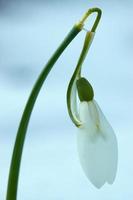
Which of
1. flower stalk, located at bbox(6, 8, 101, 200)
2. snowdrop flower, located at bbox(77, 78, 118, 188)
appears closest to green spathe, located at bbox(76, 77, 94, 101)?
snowdrop flower, located at bbox(77, 78, 118, 188)

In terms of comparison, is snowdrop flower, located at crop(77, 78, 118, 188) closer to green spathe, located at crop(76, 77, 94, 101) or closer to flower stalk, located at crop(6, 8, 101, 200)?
green spathe, located at crop(76, 77, 94, 101)

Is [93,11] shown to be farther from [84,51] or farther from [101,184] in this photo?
[101,184]

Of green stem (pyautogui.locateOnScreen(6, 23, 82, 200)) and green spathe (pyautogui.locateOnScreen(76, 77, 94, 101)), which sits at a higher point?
green spathe (pyautogui.locateOnScreen(76, 77, 94, 101))

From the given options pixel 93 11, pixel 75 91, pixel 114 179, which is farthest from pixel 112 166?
pixel 93 11

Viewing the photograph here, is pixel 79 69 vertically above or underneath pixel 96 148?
above

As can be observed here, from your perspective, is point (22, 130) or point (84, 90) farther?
point (84, 90)

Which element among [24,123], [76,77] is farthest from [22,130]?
[76,77]

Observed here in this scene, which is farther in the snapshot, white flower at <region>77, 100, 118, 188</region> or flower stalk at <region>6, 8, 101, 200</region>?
white flower at <region>77, 100, 118, 188</region>

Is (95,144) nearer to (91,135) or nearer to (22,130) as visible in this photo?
(91,135)
